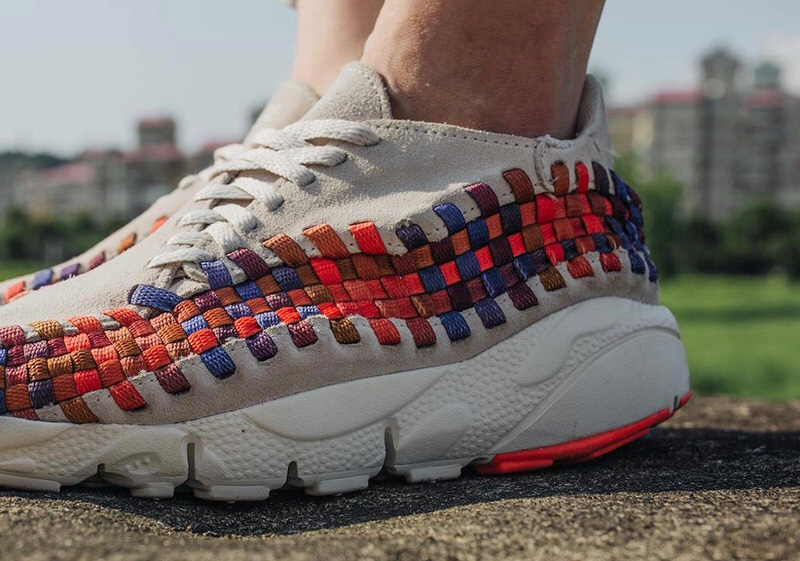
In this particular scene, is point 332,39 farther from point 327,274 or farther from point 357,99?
point 327,274

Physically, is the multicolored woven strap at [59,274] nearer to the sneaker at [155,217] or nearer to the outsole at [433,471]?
the sneaker at [155,217]

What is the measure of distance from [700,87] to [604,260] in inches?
2579

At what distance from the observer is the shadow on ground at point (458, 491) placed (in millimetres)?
947

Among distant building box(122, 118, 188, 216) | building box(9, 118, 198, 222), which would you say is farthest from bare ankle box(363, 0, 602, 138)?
distant building box(122, 118, 188, 216)

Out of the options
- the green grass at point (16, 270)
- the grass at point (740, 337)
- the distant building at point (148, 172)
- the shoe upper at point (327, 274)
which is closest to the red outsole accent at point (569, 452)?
the shoe upper at point (327, 274)

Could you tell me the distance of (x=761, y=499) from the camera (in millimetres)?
913

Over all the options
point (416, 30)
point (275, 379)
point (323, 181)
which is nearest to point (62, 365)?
point (275, 379)

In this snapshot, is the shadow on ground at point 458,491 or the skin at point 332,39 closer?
the shadow on ground at point 458,491

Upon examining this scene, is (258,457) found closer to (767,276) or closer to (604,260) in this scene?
(604,260)

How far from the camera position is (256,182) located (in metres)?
1.20

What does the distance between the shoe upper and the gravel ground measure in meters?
0.14

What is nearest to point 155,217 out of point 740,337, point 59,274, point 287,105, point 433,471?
point 59,274

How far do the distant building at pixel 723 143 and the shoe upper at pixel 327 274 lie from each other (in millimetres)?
57976

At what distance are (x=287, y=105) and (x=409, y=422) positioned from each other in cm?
61
